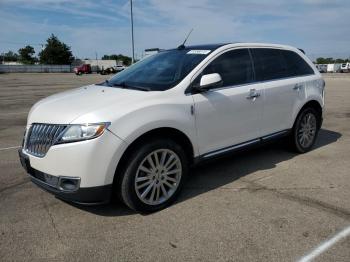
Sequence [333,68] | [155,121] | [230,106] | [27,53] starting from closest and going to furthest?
[155,121] → [230,106] → [333,68] → [27,53]

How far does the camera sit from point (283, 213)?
4000 mm

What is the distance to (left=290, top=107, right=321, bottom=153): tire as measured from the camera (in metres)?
6.11

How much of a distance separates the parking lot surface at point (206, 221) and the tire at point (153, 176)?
0.49 ft

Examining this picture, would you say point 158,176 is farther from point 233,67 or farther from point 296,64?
point 296,64

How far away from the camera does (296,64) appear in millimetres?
6141

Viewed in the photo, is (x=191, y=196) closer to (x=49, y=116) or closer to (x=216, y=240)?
(x=216, y=240)

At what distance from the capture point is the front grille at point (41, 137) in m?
3.72

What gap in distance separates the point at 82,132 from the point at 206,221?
1499 millimetres

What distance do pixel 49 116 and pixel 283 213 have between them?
2.60m

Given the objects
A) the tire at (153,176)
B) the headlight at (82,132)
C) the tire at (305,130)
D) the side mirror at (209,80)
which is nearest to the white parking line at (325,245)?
the tire at (153,176)

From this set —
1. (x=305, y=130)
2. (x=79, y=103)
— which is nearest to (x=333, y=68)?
(x=305, y=130)

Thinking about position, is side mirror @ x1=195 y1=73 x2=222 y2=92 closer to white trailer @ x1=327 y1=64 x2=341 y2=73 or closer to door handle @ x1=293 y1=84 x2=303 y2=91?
door handle @ x1=293 y1=84 x2=303 y2=91

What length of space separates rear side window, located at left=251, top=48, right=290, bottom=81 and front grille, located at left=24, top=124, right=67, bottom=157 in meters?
2.87

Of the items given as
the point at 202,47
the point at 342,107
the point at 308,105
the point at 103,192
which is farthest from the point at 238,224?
the point at 342,107
